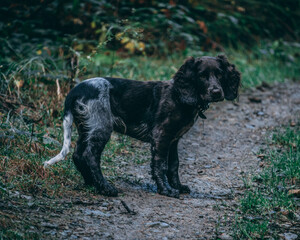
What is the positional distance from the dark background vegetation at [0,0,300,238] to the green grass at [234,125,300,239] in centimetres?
4

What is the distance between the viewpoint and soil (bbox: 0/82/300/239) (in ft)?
9.92

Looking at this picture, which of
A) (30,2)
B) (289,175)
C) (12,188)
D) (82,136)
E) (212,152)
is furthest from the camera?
(30,2)

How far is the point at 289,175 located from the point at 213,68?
153cm

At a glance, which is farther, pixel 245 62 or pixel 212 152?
pixel 245 62

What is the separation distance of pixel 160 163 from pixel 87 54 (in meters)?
4.28

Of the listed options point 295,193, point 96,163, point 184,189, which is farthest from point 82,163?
point 295,193

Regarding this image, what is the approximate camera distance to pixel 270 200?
3773mm

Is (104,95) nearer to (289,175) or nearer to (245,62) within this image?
(289,175)

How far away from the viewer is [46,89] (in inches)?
239

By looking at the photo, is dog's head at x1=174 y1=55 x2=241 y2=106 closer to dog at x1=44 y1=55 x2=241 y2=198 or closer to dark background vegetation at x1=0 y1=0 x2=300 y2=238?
dog at x1=44 y1=55 x2=241 y2=198

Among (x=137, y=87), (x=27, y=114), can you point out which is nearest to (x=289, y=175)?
(x=137, y=87)

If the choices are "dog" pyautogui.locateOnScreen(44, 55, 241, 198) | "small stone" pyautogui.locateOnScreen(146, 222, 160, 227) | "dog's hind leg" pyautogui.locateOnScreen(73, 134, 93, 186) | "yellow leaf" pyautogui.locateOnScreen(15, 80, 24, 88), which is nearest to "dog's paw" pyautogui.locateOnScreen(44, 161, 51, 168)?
"dog" pyautogui.locateOnScreen(44, 55, 241, 198)

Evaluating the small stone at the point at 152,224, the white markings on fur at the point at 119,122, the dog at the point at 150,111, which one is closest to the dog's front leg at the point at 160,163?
the dog at the point at 150,111

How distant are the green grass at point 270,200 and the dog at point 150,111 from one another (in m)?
0.80
